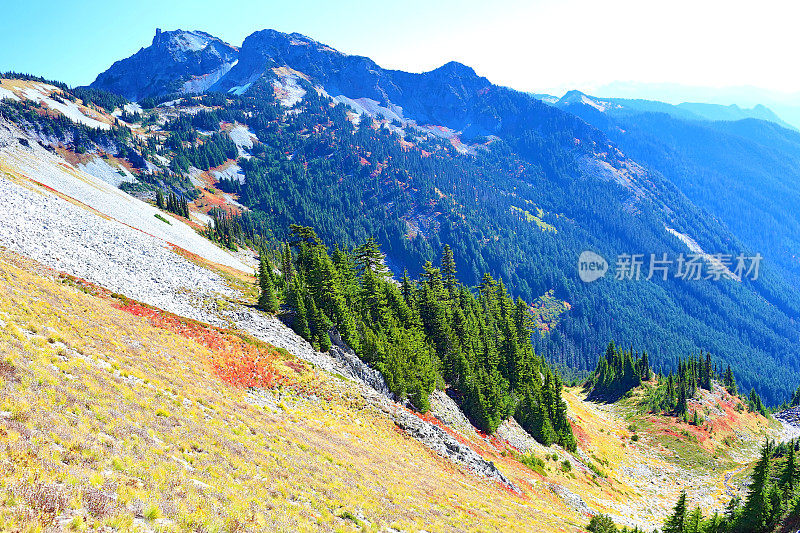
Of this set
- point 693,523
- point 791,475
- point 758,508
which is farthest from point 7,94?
point 791,475

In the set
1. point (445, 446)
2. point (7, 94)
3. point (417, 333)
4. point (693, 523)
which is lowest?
point (445, 446)

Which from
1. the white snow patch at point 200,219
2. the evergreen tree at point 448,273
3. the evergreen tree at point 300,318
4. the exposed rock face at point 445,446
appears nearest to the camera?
the exposed rock face at point 445,446

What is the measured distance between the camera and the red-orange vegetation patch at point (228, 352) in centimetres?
3266

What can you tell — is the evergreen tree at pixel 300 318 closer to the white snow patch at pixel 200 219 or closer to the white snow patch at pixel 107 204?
the white snow patch at pixel 107 204

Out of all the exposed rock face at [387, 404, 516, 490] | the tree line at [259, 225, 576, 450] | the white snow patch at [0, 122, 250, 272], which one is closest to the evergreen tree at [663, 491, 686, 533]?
the exposed rock face at [387, 404, 516, 490]

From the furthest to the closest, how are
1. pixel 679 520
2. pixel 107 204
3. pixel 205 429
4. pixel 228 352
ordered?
pixel 107 204 < pixel 228 352 < pixel 679 520 < pixel 205 429

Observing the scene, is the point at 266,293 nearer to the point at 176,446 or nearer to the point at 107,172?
the point at 176,446

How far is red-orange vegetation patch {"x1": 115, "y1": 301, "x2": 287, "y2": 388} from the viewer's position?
1286 inches

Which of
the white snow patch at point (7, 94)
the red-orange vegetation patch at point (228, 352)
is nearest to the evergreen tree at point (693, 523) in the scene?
the red-orange vegetation patch at point (228, 352)

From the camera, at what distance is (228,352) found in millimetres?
35844

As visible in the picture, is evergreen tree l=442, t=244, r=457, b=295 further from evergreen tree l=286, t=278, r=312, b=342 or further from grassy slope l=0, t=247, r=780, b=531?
evergreen tree l=286, t=278, r=312, b=342

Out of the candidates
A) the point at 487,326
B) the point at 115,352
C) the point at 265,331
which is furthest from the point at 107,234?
the point at 487,326

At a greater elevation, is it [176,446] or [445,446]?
[176,446]

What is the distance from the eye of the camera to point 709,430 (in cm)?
9619
